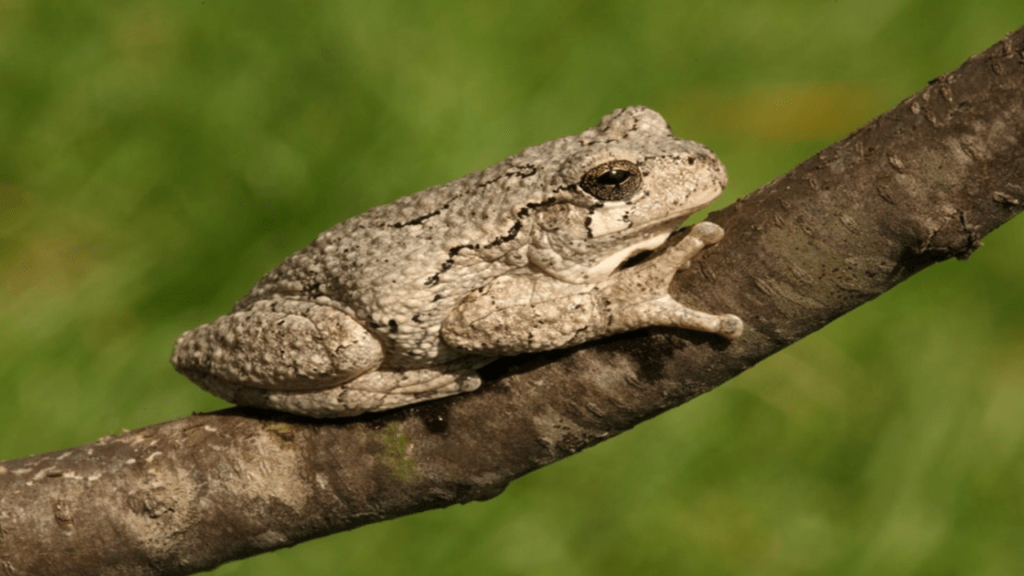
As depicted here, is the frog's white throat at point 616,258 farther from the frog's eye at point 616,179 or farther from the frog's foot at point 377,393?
the frog's foot at point 377,393

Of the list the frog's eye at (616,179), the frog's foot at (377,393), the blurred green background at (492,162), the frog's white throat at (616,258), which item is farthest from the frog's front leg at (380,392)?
the blurred green background at (492,162)

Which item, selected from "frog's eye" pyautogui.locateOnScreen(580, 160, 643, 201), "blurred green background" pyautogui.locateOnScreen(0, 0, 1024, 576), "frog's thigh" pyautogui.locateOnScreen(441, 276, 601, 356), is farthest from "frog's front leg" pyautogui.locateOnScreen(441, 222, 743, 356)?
"blurred green background" pyautogui.locateOnScreen(0, 0, 1024, 576)

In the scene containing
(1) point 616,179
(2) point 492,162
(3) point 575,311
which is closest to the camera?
(3) point 575,311

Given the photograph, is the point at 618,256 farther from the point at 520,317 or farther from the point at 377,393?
the point at 377,393

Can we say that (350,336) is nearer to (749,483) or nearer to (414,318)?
(414,318)

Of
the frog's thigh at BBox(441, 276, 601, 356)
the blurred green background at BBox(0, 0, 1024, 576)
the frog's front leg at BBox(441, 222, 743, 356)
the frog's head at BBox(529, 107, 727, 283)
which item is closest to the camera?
the frog's front leg at BBox(441, 222, 743, 356)

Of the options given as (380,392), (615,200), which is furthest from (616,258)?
(380,392)

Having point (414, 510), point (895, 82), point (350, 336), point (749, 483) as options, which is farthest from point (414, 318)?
point (895, 82)

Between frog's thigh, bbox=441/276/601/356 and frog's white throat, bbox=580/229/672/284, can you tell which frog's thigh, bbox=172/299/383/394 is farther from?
frog's white throat, bbox=580/229/672/284
